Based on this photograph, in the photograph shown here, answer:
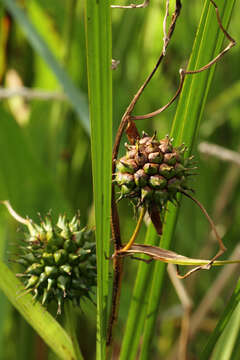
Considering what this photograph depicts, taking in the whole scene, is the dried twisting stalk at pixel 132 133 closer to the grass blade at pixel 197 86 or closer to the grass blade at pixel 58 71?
the grass blade at pixel 197 86

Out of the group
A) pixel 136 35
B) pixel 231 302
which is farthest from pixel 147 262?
pixel 136 35

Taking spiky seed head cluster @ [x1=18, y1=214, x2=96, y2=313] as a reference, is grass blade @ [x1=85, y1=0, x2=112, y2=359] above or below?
above

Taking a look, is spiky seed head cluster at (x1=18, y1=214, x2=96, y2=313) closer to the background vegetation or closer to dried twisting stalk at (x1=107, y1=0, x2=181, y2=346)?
dried twisting stalk at (x1=107, y1=0, x2=181, y2=346)

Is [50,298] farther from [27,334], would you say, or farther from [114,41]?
[114,41]

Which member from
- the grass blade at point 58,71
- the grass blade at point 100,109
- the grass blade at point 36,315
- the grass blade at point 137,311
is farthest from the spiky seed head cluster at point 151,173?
the grass blade at point 58,71

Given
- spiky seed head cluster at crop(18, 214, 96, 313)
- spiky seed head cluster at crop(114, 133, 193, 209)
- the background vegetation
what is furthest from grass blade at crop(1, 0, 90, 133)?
spiky seed head cluster at crop(114, 133, 193, 209)

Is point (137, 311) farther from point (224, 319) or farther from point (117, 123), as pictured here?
point (117, 123)

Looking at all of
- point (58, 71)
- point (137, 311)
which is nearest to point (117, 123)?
point (58, 71)
